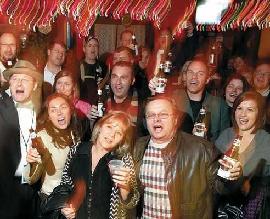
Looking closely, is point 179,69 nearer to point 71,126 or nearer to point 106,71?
point 106,71

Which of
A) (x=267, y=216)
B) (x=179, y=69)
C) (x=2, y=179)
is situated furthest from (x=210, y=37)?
(x=2, y=179)

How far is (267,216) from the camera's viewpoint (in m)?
3.14

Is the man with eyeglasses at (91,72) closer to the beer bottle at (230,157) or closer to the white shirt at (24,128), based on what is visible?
the white shirt at (24,128)

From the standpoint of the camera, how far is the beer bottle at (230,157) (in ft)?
8.79

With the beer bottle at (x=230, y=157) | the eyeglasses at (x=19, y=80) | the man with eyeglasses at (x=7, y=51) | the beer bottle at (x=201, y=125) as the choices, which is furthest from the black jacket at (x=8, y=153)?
the beer bottle at (x=230, y=157)

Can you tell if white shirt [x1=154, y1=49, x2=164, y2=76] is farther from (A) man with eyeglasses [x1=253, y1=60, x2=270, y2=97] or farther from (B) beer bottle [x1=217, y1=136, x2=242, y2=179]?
(B) beer bottle [x1=217, y1=136, x2=242, y2=179]

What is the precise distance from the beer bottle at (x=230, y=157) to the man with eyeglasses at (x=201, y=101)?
0.42 metres

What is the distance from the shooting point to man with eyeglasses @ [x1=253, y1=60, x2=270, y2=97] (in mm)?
4121

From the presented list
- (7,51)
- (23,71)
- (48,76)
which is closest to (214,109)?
(48,76)

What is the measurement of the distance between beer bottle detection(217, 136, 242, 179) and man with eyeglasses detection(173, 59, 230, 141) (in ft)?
1.37

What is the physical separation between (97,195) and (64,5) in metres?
3.65

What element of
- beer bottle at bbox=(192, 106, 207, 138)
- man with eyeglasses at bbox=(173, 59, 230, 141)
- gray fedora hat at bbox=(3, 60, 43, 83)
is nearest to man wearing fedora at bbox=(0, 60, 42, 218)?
gray fedora hat at bbox=(3, 60, 43, 83)

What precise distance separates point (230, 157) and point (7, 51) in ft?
7.76

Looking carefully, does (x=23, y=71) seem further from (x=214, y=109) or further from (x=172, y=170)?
(x=214, y=109)
